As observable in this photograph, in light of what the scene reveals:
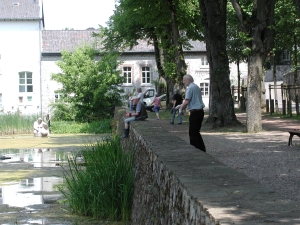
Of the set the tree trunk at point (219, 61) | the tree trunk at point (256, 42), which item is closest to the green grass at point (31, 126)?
the tree trunk at point (219, 61)

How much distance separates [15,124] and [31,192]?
2905cm

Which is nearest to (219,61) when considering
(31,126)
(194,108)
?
(194,108)

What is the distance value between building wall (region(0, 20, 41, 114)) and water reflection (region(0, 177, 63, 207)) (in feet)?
158

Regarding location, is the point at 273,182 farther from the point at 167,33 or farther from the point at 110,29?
the point at 110,29

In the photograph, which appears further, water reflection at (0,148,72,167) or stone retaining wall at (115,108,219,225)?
water reflection at (0,148,72,167)

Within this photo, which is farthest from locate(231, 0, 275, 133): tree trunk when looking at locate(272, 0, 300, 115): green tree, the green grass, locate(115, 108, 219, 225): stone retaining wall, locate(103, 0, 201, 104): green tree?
the green grass

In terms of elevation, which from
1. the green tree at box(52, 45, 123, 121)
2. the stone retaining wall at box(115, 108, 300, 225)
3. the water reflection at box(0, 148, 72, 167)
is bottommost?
the water reflection at box(0, 148, 72, 167)

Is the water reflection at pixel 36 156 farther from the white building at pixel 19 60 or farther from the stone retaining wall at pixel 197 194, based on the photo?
the white building at pixel 19 60

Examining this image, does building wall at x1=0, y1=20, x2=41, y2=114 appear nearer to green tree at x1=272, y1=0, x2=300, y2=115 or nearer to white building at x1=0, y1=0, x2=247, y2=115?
white building at x1=0, y1=0, x2=247, y2=115

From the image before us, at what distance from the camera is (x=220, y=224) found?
12.9 feet

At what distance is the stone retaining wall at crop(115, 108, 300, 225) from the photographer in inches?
167

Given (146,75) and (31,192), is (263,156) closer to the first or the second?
(31,192)

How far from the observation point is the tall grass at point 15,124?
148 feet

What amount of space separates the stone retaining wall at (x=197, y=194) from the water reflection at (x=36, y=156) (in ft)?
48.7
